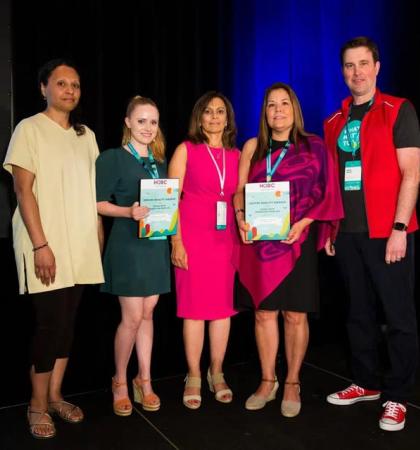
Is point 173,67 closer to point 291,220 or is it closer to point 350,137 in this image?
point 350,137

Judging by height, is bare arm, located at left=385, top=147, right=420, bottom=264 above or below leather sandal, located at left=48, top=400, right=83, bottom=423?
above

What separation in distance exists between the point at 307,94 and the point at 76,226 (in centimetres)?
228

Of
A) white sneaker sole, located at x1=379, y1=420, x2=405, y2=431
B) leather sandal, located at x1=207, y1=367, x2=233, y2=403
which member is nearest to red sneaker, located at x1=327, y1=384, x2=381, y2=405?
white sneaker sole, located at x1=379, y1=420, x2=405, y2=431

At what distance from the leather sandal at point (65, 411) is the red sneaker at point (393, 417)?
1410mm

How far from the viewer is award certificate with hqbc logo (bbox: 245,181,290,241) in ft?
7.48

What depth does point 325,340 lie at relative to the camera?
386 centimetres

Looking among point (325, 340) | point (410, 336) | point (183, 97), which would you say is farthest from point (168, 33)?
point (325, 340)

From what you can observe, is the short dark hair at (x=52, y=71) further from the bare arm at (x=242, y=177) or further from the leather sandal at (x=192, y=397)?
the leather sandal at (x=192, y=397)

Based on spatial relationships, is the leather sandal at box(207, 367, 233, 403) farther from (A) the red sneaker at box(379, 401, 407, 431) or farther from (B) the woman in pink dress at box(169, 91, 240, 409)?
(A) the red sneaker at box(379, 401, 407, 431)

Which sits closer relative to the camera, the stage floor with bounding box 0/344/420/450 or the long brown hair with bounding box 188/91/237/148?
the stage floor with bounding box 0/344/420/450

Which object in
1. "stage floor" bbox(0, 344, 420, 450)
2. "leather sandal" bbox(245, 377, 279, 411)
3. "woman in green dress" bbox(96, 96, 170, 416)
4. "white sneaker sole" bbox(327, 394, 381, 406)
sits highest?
"woman in green dress" bbox(96, 96, 170, 416)

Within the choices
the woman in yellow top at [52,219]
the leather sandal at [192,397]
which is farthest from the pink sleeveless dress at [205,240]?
the woman in yellow top at [52,219]

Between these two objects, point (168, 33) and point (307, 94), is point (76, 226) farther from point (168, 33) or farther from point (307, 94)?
point (307, 94)

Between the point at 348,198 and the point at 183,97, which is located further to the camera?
the point at 183,97
